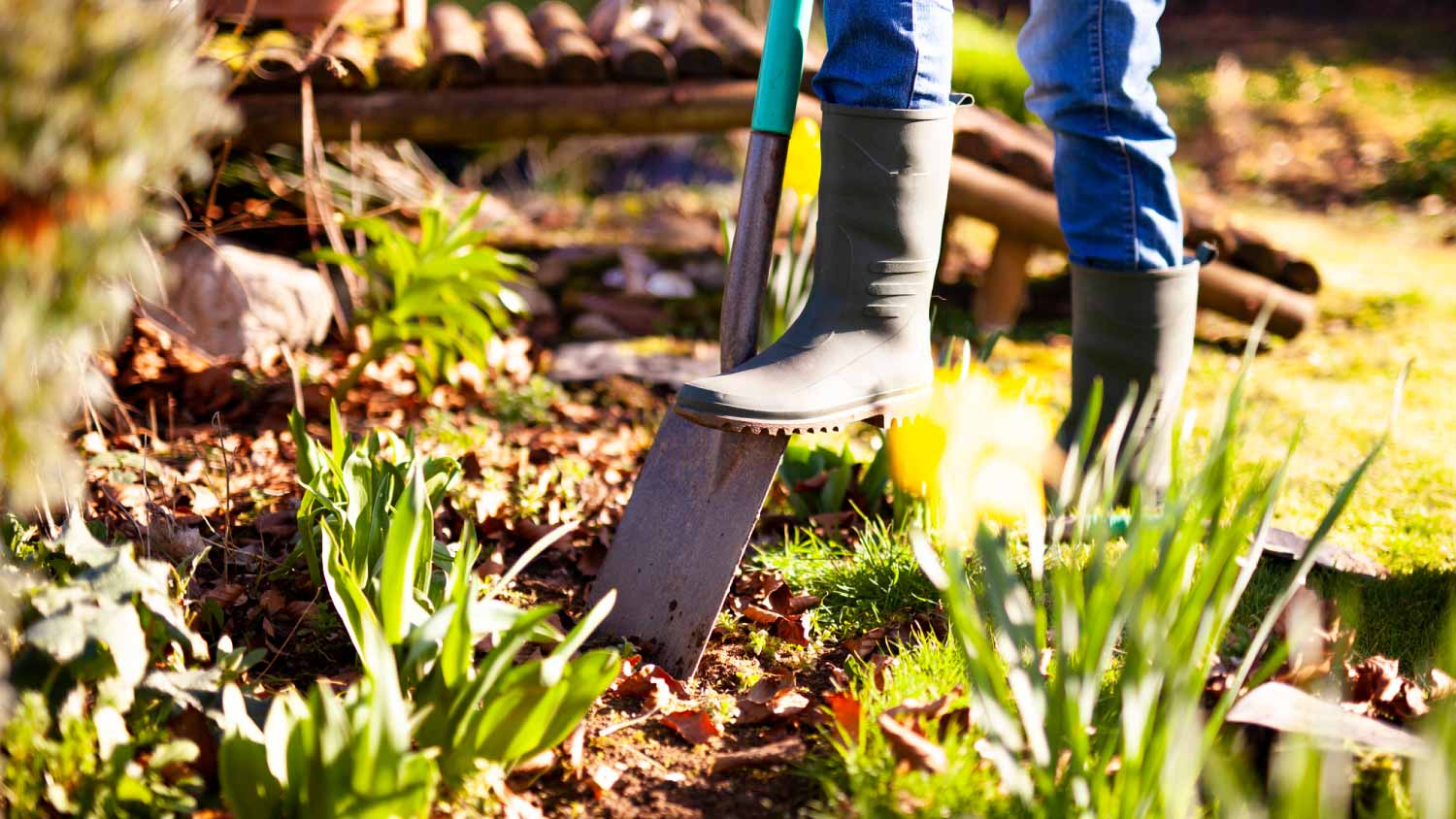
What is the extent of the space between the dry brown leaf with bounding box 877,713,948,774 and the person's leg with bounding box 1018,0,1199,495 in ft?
2.96

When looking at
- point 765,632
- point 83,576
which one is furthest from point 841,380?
point 83,576

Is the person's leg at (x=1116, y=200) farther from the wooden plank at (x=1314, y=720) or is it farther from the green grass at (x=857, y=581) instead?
the wooden plank at (x=1314, y=720)

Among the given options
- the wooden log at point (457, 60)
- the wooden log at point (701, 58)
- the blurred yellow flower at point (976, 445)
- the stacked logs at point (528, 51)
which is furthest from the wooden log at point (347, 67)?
the blurred yellow flower at point (976, 445)

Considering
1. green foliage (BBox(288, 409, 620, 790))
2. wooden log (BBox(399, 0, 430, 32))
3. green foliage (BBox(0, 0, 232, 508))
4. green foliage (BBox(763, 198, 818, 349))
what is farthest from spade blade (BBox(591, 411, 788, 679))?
wooden log (BBox(399, 0, 430, 32))

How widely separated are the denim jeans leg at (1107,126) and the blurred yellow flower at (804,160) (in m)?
0.50

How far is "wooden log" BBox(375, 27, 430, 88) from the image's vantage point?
10.3ft

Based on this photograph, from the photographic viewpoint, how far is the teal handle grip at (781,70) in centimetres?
174

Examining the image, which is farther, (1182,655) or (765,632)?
(765,632)

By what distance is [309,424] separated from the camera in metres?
2.55

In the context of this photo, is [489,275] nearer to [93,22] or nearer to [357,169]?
[357,169]

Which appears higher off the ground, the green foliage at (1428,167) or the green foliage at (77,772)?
the green foliage at (1428,167)

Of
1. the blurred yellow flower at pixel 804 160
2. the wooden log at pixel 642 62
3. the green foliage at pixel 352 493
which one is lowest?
the green foliage at pixel 352 493

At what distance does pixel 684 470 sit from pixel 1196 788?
81 centimetres

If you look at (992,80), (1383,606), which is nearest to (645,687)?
(1383,606)
